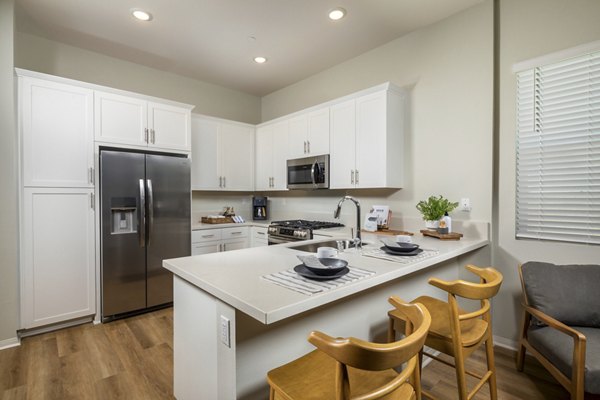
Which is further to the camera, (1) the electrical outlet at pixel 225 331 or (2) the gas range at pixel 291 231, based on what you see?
A: (2) the gas range at pixel 291 231

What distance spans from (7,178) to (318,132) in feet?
9.64

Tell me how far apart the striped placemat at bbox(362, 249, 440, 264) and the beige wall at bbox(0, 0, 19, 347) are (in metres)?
2.90

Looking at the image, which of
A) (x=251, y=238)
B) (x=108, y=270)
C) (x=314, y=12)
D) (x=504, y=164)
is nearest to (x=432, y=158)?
(x=504, y=164)

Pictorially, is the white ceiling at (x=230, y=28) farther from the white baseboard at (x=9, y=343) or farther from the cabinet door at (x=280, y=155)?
the white baseboard at (x=9, y=343)

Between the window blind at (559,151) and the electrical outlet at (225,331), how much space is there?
7.97ft

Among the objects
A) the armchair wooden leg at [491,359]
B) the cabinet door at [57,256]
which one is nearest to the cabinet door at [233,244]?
the cabinet door at [57,256]

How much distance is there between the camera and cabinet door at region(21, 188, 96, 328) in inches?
106

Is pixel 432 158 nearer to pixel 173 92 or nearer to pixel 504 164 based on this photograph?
pixel 504 164

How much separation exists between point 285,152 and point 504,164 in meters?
2.48

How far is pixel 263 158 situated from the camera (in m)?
4.53

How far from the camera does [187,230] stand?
137 inches

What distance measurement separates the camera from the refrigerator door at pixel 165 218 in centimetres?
322

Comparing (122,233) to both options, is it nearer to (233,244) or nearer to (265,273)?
(233,244)

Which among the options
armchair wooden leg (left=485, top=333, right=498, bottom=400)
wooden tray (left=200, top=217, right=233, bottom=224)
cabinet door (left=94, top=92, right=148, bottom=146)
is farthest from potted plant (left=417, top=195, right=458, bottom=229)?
cabinet door (left=94, top=92, right=148, bottom=146)
